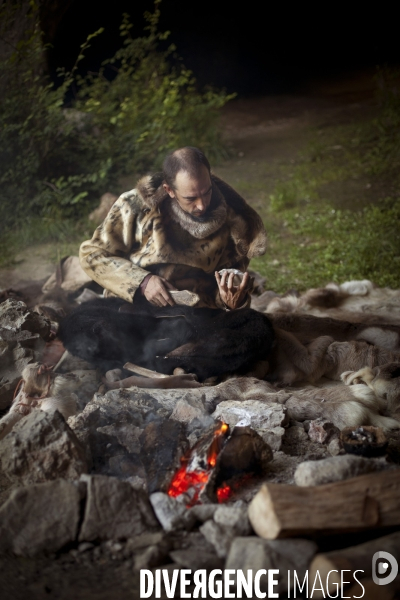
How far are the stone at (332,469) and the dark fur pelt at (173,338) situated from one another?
1.19m

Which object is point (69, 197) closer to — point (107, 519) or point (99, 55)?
point (99, 55)

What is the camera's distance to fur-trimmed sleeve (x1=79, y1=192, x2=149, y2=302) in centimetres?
379

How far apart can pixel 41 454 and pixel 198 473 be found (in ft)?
2.49

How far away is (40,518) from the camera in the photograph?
2.51m

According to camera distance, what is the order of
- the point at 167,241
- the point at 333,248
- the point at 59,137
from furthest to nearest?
the point at 333,248 < the point at 59,137 < the point at 167,241

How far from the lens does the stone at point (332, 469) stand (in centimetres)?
262

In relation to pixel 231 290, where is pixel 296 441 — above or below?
below

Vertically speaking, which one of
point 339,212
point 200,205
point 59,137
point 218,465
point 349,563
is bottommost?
point 339,212

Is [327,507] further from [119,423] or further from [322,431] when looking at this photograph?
[119,423]

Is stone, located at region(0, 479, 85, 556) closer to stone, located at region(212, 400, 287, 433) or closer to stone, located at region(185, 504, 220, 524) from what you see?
stone, located at region(185, 504, 220, 524)

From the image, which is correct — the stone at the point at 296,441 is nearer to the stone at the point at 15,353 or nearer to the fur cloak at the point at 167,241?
the fur cloak at the point at 167,241

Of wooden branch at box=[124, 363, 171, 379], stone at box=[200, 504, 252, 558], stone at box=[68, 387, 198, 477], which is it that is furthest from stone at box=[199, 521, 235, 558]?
wooden branch at box=[124, 363, 171, 379]

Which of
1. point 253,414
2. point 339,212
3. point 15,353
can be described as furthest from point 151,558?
point 339,212

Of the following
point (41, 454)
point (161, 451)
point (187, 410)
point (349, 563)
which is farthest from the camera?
point (187, 410)
